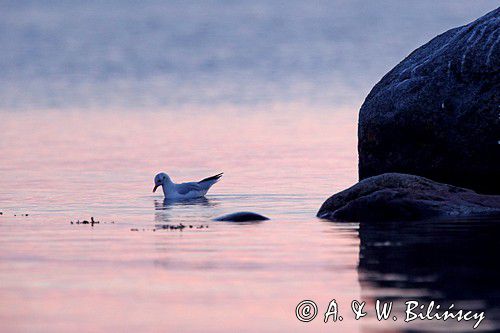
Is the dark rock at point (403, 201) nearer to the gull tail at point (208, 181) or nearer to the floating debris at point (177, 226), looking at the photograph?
the floating debris at point (177, 226)

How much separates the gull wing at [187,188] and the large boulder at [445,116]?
132 inches

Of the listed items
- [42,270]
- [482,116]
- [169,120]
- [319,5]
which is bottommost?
[42,270]

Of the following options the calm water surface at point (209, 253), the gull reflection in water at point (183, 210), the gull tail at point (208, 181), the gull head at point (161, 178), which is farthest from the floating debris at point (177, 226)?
the gull head at point (161, 178)

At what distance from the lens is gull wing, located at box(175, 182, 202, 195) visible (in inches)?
851

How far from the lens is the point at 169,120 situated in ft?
113

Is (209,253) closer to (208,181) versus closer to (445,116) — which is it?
(445,116)

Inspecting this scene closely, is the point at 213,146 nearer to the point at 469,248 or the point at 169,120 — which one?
the point at 169,120

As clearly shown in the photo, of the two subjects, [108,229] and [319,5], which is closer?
[108,229]

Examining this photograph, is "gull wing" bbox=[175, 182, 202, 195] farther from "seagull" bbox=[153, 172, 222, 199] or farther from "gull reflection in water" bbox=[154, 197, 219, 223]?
"gull reflection in water" bbox=[154, 197, 219, 223]

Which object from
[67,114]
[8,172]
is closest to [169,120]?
[67,114]

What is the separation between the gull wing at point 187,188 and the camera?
21625 millimetres

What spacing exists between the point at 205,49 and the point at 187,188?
134 feet

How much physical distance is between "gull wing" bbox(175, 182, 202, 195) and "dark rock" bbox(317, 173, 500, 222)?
4.42 m

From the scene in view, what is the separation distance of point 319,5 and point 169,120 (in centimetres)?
6476
